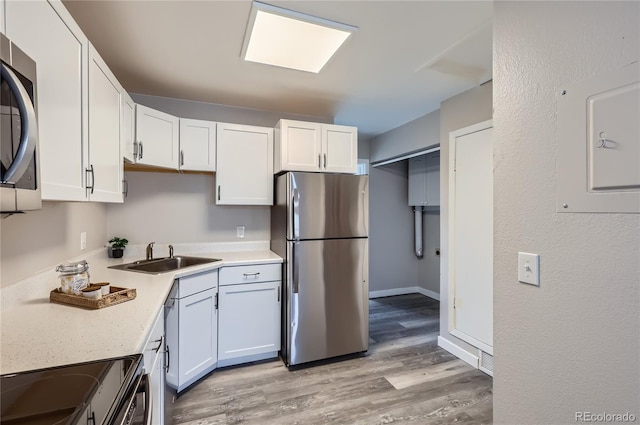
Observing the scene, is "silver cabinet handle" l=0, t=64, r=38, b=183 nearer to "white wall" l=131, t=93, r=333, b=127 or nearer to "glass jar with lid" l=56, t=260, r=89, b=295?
"glass jar with lid" l=56, t=260, r=89, b=295

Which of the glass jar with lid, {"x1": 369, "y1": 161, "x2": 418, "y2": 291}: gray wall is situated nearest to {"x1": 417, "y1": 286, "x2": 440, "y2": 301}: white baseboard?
{"x1": 369, "y1": 161, "x2": 418, "y2": 291}: gray wall

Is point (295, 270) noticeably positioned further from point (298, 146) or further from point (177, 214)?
point (177, 214)

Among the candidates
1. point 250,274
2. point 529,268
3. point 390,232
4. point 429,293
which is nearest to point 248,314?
point 250,274

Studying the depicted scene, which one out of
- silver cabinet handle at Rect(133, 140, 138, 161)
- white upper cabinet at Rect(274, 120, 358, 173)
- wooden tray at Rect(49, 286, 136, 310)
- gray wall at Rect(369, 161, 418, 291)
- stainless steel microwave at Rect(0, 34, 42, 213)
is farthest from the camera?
gray wall at Rect(369, 161, 418, 291)

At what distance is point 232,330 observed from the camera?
2.44 meters

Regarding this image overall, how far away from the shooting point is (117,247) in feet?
8.28

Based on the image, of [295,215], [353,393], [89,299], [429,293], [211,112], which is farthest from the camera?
[429,293]

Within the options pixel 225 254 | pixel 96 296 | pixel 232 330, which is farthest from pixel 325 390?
pixel 96 296

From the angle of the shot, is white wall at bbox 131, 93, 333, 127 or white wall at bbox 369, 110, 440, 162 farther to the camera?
white wall at bbox 369, 110, 440, 162

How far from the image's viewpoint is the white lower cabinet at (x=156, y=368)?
1.18 m

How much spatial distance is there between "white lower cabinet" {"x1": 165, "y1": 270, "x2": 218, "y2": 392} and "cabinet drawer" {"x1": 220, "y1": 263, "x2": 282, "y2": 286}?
0.09 metres

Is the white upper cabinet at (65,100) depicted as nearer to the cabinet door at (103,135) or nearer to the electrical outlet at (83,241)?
the cabinet door at (103,135)

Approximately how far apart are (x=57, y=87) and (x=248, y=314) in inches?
76.9

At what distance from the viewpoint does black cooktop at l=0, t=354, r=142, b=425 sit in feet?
2.05
